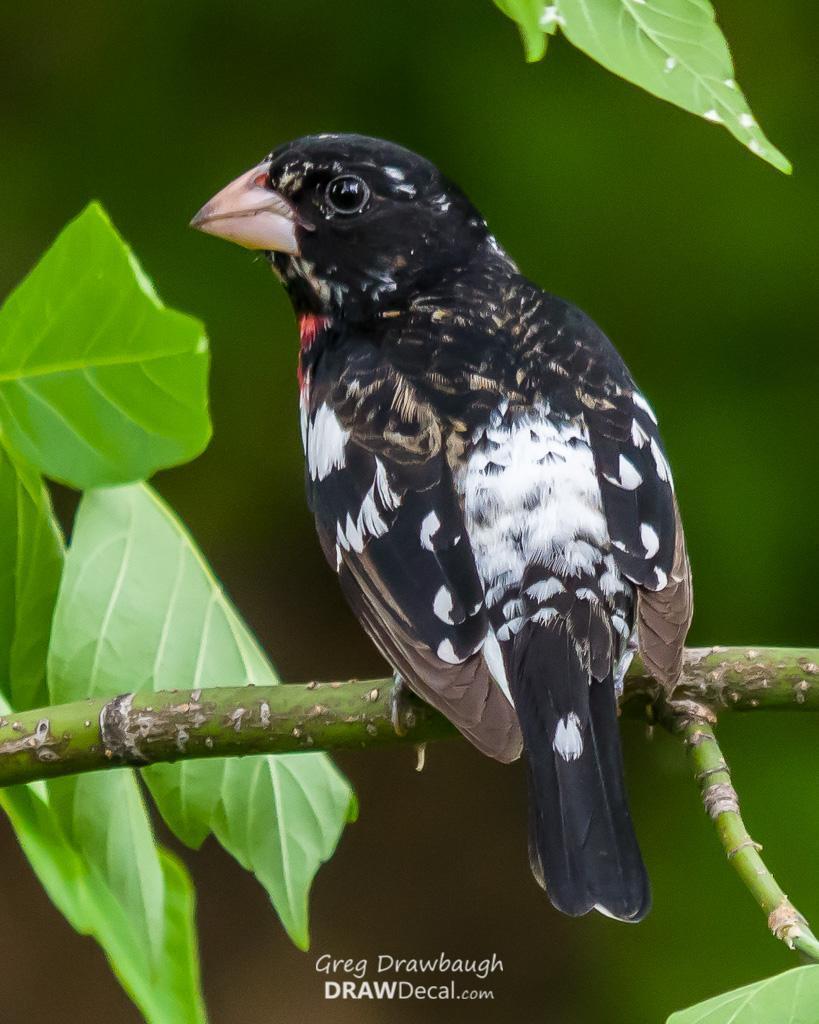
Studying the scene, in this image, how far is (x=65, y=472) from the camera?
99 cm

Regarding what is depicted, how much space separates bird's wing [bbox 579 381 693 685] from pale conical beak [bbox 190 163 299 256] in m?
0.52

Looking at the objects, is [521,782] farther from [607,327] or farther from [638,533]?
[638,533]

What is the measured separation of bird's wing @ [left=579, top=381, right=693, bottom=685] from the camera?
4.64 ft

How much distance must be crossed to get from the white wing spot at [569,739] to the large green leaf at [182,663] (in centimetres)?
22

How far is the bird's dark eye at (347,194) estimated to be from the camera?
197 cm

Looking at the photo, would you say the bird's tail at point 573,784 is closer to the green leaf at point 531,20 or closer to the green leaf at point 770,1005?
the green leaf at point 770,1005

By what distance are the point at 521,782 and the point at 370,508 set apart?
1.60m

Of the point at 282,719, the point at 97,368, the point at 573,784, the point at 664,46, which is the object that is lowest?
the point at 573,784

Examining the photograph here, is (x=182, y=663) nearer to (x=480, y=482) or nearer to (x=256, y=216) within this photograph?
(x=480, y=482)

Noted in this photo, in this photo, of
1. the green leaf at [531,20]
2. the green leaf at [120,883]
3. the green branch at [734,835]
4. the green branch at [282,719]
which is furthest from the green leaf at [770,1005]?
the green leaf at [531,20]

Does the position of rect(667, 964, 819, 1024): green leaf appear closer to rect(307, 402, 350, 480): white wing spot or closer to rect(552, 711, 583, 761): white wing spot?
rect(552, 711, 583, 761): white wing spot

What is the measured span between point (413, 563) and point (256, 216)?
664 mm

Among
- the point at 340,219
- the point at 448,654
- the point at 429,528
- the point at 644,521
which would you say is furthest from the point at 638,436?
the point at 340,219

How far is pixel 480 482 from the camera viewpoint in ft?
5.12
